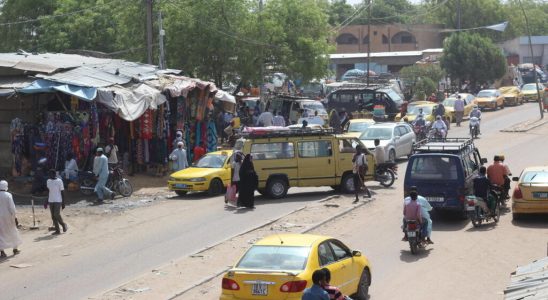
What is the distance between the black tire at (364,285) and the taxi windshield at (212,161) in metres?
14.3

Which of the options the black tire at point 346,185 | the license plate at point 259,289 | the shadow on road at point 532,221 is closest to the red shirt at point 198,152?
the black tire at point 346,185

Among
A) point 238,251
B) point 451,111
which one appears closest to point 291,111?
point 451,111

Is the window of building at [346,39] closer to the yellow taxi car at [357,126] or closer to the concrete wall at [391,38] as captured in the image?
the concrete wall at [391,38]

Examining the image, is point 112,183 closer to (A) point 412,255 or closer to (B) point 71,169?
(B) point 71,169

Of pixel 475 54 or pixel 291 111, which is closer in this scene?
pixel 291 111

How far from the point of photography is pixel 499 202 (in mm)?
22219

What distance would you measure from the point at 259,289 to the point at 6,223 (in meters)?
8.97

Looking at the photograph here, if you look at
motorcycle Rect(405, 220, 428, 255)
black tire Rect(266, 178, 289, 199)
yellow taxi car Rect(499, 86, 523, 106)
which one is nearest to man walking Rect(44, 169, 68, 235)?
black tire Rect(266, 178, 289, 199)

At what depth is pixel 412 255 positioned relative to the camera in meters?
18.2

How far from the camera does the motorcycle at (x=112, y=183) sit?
1094 inches

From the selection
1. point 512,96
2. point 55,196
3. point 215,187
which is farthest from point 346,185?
point 512,96

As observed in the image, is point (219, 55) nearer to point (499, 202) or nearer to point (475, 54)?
point (499, 202)

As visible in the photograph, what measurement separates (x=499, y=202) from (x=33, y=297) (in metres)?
11.7

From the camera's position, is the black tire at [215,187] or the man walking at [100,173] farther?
the black tire at [215,187]
